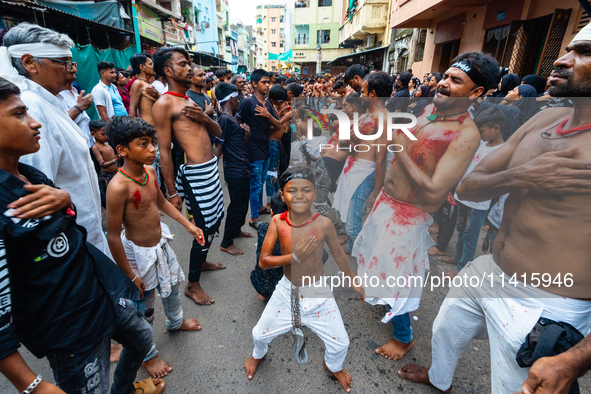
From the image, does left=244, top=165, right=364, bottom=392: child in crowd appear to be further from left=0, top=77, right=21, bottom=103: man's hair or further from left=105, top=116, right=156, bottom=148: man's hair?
left=0, top=77, right=21, bottom=103: man's hair

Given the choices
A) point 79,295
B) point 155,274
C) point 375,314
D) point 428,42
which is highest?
point 428,42

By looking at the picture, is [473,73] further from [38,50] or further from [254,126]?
[254,126]

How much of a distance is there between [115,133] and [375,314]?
92.3 inches

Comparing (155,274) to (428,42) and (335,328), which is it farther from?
(428,42)

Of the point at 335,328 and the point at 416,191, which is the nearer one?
the point at 416,191

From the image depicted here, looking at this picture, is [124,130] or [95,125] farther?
[95,125]

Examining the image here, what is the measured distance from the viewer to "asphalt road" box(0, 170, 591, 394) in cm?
175

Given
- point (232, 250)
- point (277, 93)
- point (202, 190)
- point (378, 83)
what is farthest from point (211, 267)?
point (277, 93)

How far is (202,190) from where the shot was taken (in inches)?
95.7

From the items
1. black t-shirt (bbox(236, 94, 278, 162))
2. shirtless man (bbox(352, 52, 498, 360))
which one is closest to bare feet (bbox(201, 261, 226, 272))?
black t-shirt (bbox(236, 94, 278, 162))

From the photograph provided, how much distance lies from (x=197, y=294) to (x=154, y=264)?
31.1 inches

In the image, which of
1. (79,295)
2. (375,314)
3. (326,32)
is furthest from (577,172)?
(326,32)

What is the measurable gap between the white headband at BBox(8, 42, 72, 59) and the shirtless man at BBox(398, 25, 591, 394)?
2.43m

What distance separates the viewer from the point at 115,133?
1.67 m
